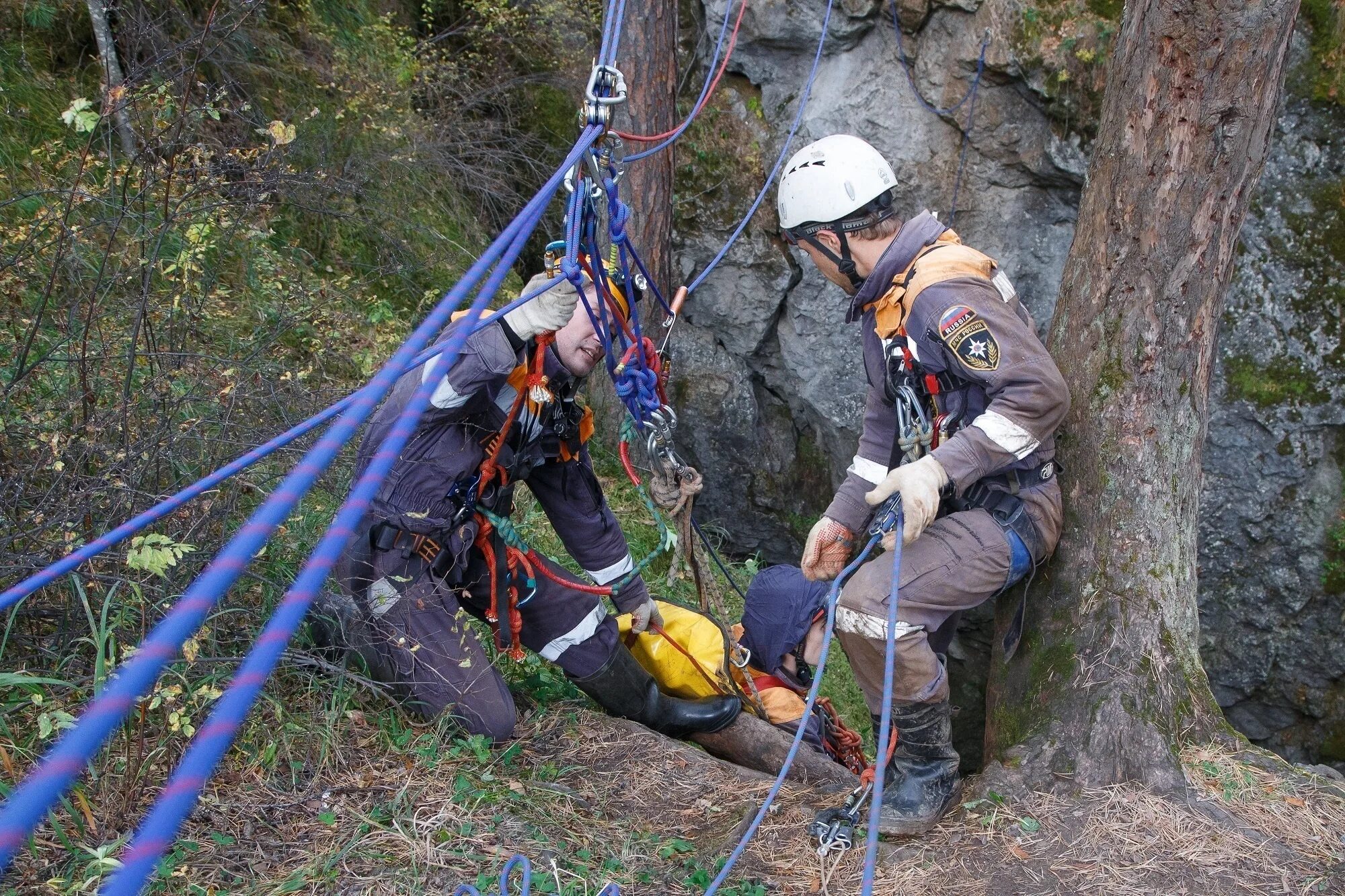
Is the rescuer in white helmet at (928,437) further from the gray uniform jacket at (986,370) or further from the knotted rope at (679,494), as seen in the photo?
the knotted rope at (679,494)

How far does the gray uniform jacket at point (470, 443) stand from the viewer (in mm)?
2971

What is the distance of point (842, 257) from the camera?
323 centimetres

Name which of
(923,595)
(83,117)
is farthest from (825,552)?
(83,117)

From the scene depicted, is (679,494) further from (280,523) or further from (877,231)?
(280,523)

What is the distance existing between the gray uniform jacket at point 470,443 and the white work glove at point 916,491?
118cm

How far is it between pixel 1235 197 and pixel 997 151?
319 cm

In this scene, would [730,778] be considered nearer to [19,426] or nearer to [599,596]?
[599,596]

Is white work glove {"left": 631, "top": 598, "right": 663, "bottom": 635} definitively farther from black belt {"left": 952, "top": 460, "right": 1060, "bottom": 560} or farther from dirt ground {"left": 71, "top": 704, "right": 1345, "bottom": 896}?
black belt {"left": 952, "top": 460, "right": 1060, "bottom": 560}

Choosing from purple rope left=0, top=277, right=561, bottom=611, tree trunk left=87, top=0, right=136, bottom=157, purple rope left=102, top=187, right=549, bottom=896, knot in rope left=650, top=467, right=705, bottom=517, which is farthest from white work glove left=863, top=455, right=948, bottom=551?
tree trunk left=87, top=0, right=136, bottom=157

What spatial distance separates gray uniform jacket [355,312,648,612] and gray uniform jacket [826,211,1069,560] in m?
1.20

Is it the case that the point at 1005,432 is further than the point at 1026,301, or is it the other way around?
the point at 1026,301

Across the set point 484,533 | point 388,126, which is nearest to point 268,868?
point 484,533

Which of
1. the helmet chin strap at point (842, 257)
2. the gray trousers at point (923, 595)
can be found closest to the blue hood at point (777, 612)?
the gray trousers at point (923, 595)

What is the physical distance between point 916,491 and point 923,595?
0.37 metres
